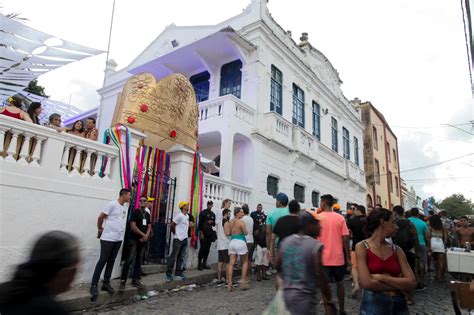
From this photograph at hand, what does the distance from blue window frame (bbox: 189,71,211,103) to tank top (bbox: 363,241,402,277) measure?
12.8 m

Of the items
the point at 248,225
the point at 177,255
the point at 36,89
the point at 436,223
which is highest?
the point at 36,89

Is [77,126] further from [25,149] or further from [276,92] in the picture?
[276,92]

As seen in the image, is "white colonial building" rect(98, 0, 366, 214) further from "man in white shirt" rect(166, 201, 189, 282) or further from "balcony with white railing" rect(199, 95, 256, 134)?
"man in white shirt" rect(166, 201, 189, 282)

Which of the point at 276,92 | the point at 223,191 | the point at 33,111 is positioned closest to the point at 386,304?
the point at 33,111

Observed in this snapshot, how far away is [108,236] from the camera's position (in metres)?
5.33

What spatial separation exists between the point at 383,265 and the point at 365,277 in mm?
178

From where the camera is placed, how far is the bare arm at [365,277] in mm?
2562

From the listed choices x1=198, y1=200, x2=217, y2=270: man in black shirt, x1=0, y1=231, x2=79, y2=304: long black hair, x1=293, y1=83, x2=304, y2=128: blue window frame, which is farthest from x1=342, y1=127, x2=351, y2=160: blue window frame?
x1=0, y1=231, x2=79, y2=304: long black hair

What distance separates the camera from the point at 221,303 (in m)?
5.57

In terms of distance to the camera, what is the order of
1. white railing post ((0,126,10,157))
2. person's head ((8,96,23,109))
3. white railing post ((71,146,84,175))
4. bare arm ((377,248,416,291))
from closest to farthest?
bare arm ((377,248,416,291)) < white railing post ((0,126,10,157)) < person's head ((8,96,23,109)) < white railing post ((71,146,84,175))

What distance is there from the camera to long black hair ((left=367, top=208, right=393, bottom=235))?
9.21 feet

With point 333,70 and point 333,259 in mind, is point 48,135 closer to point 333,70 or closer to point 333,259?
point 333,259

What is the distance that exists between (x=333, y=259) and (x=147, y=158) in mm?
4666

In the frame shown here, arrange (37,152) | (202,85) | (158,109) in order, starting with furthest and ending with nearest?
(202,85) < (158,109) < (37,152)
